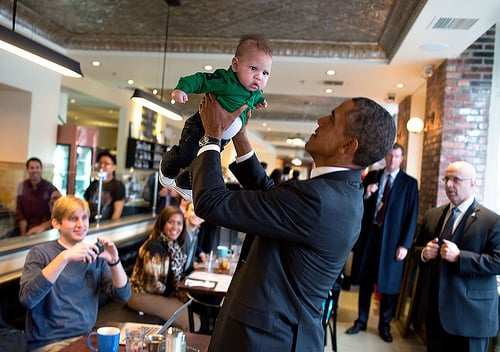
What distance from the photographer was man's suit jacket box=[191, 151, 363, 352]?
1234 millimetres

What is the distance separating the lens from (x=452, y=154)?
497 centimetres

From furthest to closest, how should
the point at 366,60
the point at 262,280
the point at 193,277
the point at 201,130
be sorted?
the point at 366,60
the point at 193,277
the point at 201,130
the point at 262,280

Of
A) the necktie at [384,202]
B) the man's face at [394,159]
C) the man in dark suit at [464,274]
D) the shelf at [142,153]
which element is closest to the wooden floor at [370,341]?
the man in dark suit at [464,274]

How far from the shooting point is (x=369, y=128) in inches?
51.6

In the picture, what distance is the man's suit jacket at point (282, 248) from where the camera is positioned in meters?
1.23

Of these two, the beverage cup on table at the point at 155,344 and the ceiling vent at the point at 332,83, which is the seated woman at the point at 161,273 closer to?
the beverage cup on table at the point at 155,344

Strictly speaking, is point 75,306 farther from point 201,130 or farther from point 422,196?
point 422,196

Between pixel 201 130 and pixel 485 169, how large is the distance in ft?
14.5

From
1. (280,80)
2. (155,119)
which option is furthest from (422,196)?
(155,119)

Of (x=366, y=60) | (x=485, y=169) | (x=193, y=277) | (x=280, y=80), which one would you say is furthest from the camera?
(x=280, y=80)

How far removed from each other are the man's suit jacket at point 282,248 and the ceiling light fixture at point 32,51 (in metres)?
2.39

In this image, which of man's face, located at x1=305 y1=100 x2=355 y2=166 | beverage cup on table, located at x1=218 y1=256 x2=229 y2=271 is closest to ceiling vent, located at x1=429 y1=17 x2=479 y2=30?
beverage cup on table, located at x1=218 y1=256 x2=229 y2=271

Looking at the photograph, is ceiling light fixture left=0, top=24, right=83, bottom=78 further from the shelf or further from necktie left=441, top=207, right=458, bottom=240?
the shelf

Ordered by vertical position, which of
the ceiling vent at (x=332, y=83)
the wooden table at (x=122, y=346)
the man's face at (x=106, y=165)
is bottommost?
the wooden table at (x=122, y=346)
